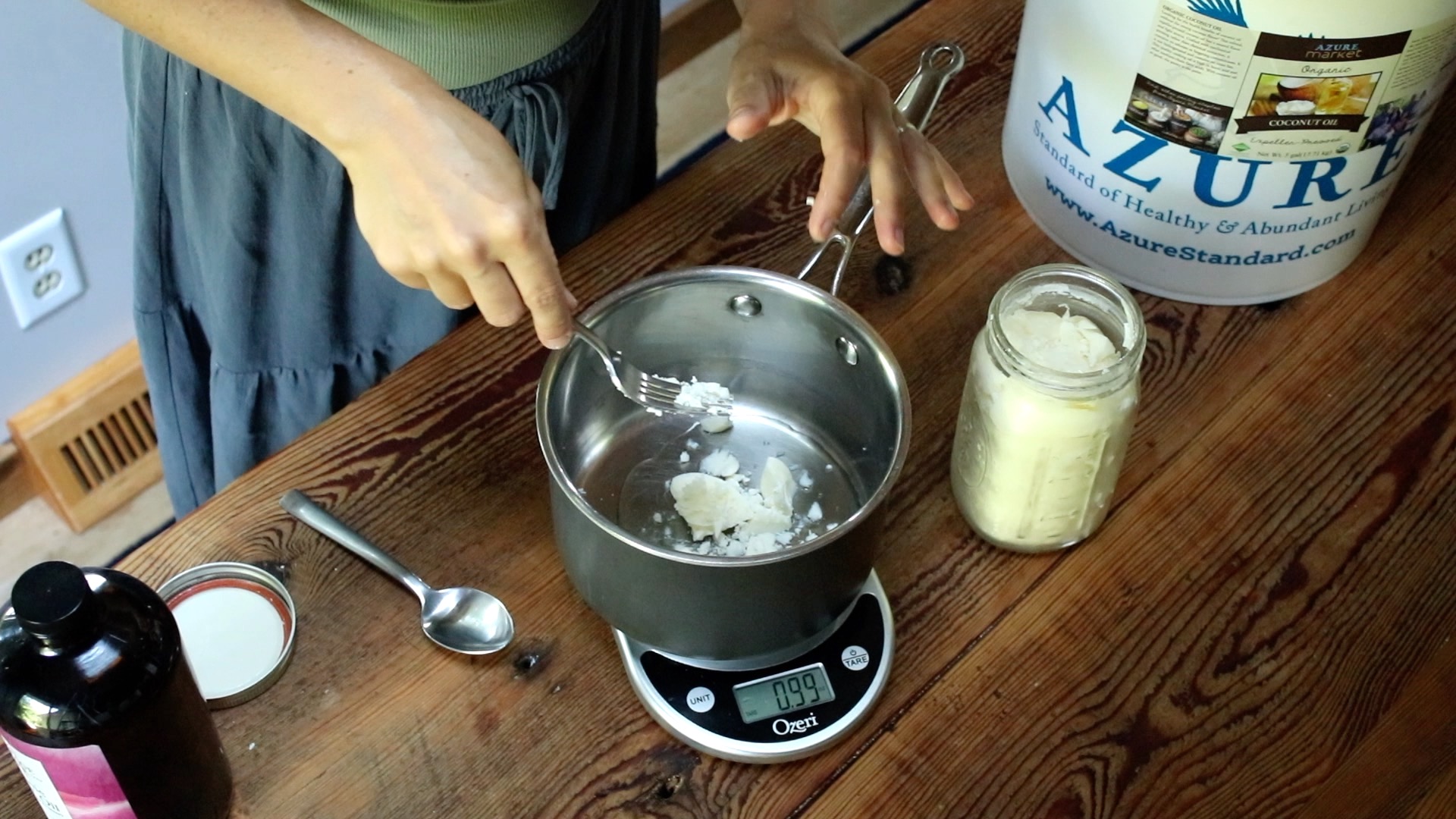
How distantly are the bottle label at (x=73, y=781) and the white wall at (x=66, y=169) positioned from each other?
2.82 feet

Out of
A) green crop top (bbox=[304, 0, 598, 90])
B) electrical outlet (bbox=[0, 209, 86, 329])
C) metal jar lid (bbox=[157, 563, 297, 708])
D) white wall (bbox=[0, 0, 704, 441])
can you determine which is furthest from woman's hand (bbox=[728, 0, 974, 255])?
electrical outlet (bbox=[0, 209, 86, 329])

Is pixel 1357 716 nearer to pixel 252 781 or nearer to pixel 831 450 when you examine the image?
pixel 831 450

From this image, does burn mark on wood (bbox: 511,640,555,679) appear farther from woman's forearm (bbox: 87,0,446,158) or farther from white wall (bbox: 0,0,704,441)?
white wall (bbox: 0,0,704,441)

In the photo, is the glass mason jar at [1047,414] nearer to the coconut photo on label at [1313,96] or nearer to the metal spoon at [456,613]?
the coconut photo on label at [1313,96]

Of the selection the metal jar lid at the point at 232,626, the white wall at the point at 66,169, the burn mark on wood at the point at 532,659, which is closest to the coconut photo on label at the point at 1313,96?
the burn mark on wood at the point at 532,659

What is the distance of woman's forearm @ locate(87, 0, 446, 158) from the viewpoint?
626mm

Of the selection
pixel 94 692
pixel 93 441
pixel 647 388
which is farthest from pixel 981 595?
pixel 93 441

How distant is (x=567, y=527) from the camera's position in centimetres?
65

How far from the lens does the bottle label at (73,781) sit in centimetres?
55

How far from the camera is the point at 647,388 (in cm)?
75

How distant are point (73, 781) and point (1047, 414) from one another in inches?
19.5

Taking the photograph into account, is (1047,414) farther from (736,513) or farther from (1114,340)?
(736,513)

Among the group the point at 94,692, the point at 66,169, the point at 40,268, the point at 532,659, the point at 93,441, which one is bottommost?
the point at 93,441

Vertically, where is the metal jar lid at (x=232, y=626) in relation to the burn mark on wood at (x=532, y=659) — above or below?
above
